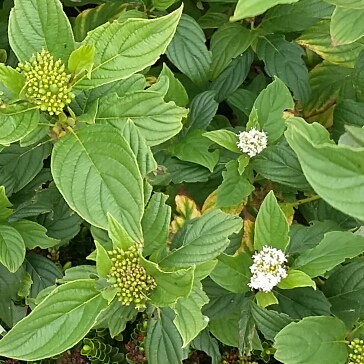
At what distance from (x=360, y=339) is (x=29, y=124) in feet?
2.17

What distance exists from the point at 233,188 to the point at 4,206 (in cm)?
45

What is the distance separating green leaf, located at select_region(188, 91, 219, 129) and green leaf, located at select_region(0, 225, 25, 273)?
0.45 m

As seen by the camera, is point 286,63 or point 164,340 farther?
point 286,63

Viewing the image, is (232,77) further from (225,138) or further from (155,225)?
(155,225)

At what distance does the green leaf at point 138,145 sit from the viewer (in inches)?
32.7

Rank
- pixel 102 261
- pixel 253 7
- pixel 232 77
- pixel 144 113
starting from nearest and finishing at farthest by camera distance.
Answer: pixel 253 7 → pixel 102 261 → pixel 144 113 → pixel 232 77

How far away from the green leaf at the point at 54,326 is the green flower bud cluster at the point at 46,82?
27 cm

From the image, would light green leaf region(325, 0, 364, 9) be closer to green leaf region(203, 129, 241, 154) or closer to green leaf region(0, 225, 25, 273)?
green leaf region(203, 129, 241, 154)

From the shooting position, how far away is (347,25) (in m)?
0.94

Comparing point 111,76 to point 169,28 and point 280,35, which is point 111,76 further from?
point 280,35

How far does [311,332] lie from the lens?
0.88m

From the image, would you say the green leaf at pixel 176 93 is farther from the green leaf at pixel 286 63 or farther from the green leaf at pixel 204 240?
the green leaf at pixel 204 240

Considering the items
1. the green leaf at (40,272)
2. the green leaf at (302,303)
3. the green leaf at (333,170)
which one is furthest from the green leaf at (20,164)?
the green leaf at (333,170)

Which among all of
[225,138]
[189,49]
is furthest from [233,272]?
[189,49]
